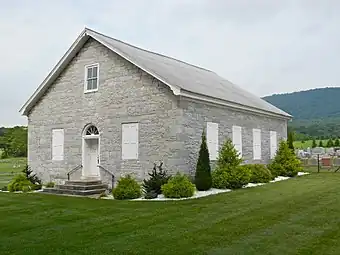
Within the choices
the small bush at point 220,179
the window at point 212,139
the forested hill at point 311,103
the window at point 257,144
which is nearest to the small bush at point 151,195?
the small bush at point 220,179

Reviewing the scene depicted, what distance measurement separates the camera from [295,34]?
23.5 meters

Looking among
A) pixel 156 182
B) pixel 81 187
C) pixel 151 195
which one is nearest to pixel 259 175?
pixel 156 182

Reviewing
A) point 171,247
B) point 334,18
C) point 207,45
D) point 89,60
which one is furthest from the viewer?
point 207,45

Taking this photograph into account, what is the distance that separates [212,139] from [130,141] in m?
3.37

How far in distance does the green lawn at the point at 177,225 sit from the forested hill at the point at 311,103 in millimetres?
62297

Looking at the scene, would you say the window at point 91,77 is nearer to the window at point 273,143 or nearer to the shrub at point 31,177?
the shrub at point 31,177

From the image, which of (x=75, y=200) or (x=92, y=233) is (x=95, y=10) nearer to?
(x=75, y=200)

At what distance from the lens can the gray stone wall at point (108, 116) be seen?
51.2 ft

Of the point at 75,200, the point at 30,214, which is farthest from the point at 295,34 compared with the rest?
the point at 30,214

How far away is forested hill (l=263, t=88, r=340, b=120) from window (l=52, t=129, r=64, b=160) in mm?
58057

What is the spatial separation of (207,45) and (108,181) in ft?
47.1

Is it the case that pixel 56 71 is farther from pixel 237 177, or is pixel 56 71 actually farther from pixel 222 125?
pixel 237 177

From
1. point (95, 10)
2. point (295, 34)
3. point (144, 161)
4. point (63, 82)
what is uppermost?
point (295, 34)

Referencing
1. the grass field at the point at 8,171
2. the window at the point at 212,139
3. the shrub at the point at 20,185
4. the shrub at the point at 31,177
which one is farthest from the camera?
the grass field at the point at 8,171
